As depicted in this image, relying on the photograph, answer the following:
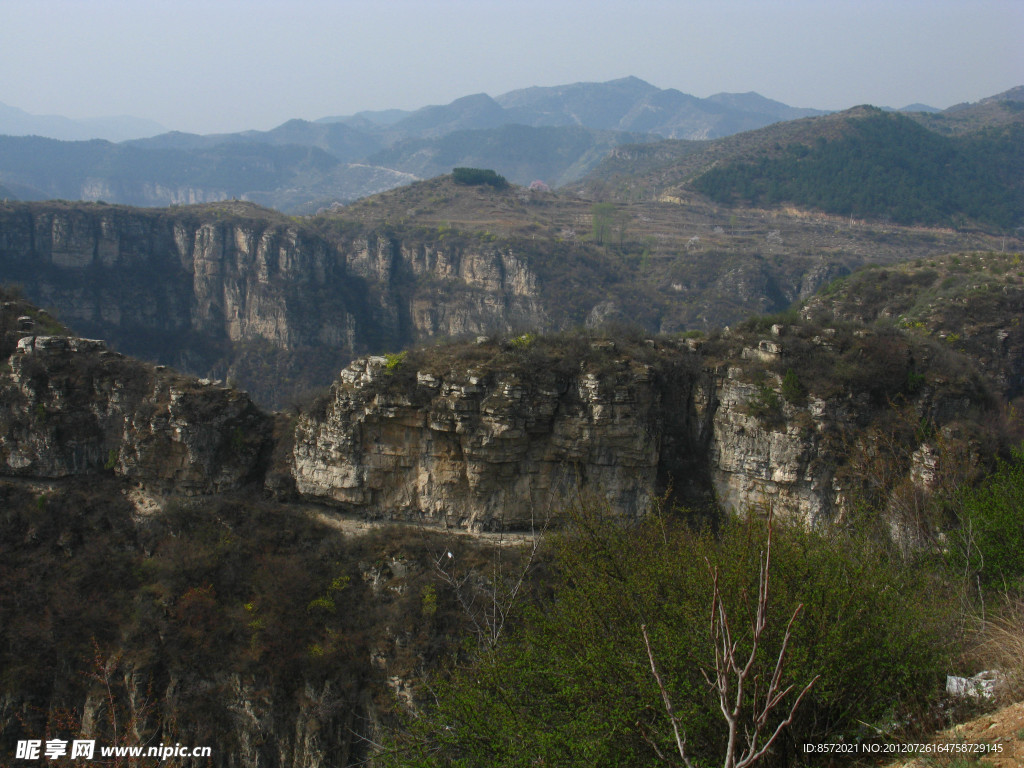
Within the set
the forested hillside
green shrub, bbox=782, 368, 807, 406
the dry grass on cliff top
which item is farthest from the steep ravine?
the forested hillside

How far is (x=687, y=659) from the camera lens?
10.1 metres

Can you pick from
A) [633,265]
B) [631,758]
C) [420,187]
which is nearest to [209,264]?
[420,187]

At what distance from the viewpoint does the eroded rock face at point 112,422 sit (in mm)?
24781

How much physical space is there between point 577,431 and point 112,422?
17902 millimetres

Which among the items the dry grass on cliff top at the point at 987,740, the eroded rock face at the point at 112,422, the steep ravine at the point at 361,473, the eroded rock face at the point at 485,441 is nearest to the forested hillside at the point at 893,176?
the steep ravine at the point at 361,473

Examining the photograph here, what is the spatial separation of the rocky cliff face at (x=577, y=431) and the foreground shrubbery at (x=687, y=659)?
9.94 m

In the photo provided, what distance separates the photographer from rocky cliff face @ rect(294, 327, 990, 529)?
922 inches

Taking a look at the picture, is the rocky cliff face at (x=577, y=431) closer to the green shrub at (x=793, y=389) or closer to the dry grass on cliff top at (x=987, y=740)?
the green shrub at (x=793, y=389)

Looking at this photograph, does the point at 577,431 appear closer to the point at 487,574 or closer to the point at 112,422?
the point at 487,574

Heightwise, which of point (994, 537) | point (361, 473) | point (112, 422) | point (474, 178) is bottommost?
point (361, 473)

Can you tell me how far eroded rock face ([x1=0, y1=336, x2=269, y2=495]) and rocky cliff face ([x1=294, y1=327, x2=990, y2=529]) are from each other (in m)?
3.31

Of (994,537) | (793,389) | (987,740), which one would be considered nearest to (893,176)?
(793,389)

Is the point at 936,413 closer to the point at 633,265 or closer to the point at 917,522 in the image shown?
the point at 917,522

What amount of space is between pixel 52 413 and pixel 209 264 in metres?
55.9
